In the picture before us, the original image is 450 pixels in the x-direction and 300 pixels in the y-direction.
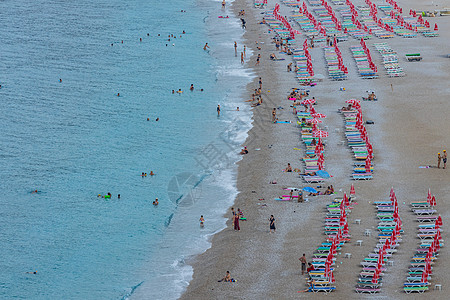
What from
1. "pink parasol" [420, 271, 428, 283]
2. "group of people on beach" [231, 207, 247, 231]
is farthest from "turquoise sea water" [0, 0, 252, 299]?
"pink parasol" [420, 271, 428, 283]

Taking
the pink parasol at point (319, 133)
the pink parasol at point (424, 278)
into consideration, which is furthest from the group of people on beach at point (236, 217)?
the pink parasol at point (424, 278)

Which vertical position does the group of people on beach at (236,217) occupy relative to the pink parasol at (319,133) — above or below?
below

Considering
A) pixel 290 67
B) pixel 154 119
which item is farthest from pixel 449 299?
pixel 290 67

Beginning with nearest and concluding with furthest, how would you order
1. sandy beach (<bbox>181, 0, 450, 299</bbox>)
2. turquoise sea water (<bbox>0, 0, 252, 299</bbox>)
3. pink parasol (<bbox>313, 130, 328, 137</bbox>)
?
1. sandy beach (<bbox>181, 0, 450, 299</bbox>)
2. turquoise sea water (<bbox>0, 0, 252, 299</bbox>)
3. pink parasol (<bbox>313, 130, 328, 137</bbox>)

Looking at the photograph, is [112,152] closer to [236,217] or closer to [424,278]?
[236,217]

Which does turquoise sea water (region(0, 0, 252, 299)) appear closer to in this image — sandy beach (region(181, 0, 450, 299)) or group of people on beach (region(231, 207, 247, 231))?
group of people on beach (region(231, 207, 247, 231))

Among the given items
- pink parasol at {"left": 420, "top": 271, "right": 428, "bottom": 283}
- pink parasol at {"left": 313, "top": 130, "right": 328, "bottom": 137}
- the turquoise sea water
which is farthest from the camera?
pink parasol at {"left": 313, "top": 130, "right": 328, "bottom": 137}

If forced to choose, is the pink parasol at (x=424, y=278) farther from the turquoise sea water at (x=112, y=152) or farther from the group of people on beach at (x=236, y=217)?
the group of people on beach at (x=236, y=217)
